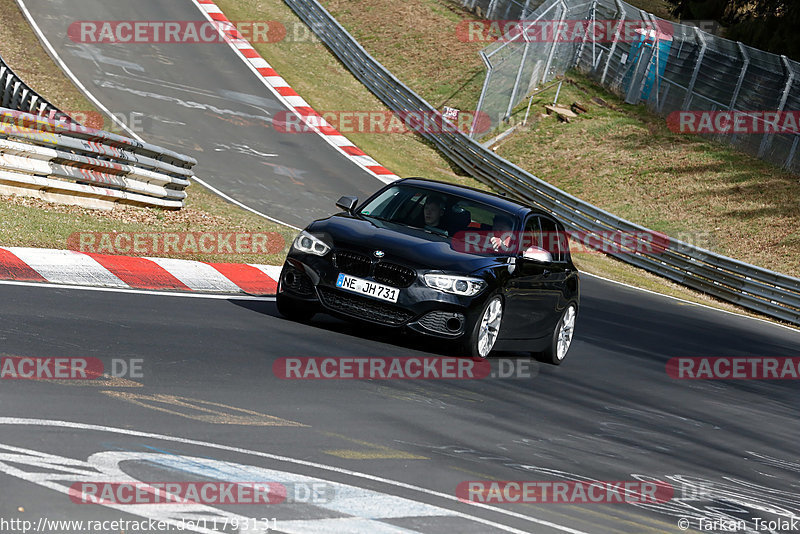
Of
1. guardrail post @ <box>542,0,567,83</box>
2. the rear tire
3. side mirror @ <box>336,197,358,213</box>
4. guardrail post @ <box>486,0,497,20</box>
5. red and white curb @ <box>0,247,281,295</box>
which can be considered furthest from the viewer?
guardrail post @ <box>486,0,497,20</box>

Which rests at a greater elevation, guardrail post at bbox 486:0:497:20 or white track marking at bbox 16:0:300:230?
guardrail post at bbox 486:0:497:20

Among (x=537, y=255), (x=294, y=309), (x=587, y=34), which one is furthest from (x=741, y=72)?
(x=294, y=309)

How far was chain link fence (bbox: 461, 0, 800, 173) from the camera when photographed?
104ft

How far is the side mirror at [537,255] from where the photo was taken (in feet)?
36.1

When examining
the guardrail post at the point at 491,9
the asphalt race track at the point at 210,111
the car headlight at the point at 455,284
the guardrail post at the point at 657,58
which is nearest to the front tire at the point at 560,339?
the car headlight at the point at 455,284

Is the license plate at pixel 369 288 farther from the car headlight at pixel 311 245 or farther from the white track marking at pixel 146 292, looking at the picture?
the white track marking at pixel 146 292

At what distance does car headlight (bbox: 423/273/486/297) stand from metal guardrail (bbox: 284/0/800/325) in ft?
49.6

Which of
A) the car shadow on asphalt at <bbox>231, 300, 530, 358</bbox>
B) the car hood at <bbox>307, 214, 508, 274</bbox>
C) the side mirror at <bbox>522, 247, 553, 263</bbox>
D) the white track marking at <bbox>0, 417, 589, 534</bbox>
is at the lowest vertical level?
the car shadow on asphalt at <bbox>231, 300, 530, 358</bbox>

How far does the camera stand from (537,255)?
1119 centimetres

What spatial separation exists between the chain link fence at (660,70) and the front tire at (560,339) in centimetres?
1980

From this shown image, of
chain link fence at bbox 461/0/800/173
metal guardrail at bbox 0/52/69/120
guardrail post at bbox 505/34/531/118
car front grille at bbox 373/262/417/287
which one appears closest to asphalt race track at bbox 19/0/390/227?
metal guardrail at bbox 0/52/69/120

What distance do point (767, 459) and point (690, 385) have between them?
3.58 m

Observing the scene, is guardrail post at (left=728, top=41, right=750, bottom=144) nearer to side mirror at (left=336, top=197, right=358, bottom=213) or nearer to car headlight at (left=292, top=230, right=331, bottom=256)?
side mirror at (left=336, top=197, right=358, bottom=213)

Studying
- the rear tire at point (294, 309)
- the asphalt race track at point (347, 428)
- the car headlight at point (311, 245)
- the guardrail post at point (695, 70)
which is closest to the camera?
the asphalt race track at point (347, 428)
